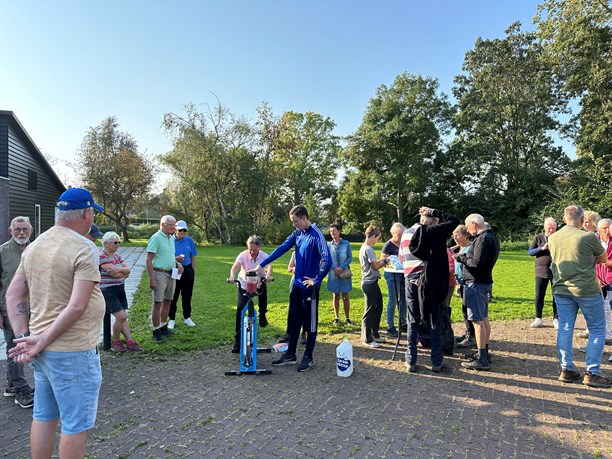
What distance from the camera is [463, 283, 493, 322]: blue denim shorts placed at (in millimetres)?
5249

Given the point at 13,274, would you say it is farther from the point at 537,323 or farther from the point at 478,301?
the point at 537,323

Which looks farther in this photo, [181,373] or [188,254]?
[188,254]

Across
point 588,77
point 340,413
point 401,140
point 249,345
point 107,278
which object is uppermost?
point 588,77

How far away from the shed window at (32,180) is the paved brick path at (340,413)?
669 inches

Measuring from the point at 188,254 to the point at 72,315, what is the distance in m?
5.18

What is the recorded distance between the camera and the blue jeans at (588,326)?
15.6 ft

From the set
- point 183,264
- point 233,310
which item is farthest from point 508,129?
point 183,264

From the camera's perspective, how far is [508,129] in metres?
36.9

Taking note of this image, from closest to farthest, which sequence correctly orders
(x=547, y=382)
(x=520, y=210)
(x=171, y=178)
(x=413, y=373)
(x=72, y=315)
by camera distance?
1. (x=72, y=315)
2. (x=547, y=382)
3. (x=413, y=373)
4. (x=520, y=210)
5. (x=171, y=178)

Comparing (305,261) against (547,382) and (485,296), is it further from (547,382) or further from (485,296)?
(547,382)

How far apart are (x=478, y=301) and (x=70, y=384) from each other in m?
4.57

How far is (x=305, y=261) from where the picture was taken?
535 centimetres

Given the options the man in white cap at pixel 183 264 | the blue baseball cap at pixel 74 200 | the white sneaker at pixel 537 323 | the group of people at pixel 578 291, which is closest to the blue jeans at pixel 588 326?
the group of people at pixel 578 291

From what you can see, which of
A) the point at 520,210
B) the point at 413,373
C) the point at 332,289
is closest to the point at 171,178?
the point at 520,210
